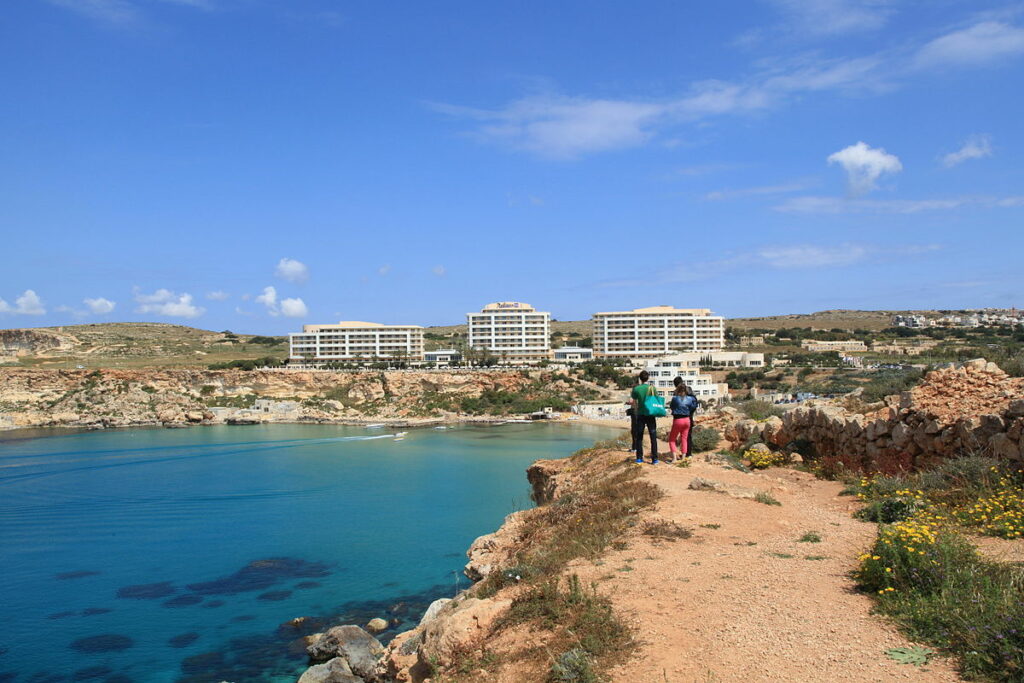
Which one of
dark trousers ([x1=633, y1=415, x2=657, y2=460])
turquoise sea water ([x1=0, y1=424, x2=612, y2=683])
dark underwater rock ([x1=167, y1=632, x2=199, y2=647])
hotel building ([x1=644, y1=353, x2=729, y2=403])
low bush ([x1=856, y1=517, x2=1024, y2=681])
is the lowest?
turquoise sea water ([x1=0, y1=424, x2=612, y2=683])

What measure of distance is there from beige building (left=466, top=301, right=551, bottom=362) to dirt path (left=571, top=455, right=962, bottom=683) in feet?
312

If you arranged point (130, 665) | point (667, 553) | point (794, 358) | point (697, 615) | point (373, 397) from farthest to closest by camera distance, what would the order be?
point (794, 358), point (373, 397), point (130, 665), point (667, 553), point (697, 615)

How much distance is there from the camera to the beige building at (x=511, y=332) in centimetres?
10475

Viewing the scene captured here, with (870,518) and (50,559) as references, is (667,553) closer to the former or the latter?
(870,518)

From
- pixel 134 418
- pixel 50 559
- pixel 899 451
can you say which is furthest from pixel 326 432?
pixel 899 451

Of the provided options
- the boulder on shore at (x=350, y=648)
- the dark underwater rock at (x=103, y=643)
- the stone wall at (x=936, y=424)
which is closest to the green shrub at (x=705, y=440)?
the stone wall at (x=936, y=424)

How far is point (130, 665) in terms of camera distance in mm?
14469

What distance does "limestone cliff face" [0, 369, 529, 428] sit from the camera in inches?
2864

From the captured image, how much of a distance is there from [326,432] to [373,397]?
54.5 feet

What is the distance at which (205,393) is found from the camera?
80.9m

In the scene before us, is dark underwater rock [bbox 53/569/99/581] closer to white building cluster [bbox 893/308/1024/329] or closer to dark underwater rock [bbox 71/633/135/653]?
dark underwater rock [bbox 71/633/135/653]

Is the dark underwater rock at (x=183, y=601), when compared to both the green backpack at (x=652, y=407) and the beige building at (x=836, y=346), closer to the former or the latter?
the green backpack at (x=652, y=407)

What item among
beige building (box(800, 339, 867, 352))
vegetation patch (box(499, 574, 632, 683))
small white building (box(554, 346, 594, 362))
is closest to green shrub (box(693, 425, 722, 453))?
vegetation patch (box(499, 574, 632, 683))

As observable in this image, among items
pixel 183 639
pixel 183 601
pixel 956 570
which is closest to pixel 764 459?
pixel 956 570
